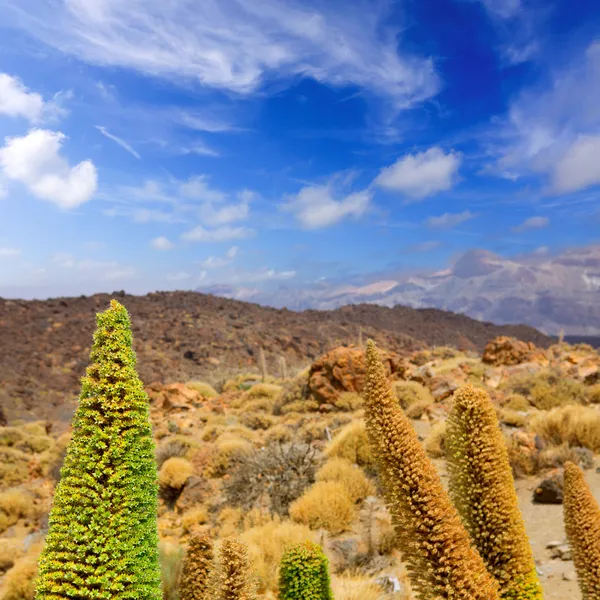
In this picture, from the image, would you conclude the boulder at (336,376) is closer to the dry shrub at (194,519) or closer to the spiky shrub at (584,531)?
the dry shrub at (194,519)

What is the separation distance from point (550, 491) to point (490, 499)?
335 inches

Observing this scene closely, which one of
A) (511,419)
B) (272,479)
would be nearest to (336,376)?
(511,419)

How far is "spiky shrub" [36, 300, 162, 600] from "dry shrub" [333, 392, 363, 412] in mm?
16336

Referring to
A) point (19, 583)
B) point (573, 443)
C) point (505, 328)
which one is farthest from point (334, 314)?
point (19, 583)

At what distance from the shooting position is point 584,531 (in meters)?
2.04

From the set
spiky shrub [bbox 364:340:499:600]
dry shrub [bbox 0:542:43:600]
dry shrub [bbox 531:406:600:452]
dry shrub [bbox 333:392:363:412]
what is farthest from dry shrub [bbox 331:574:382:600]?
dry shrub [bbox 333:392:363:412]

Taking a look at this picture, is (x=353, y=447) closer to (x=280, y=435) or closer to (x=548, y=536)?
(x=280, y=435)

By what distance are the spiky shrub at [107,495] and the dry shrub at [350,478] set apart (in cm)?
853

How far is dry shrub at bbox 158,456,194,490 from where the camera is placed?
12.4 metres

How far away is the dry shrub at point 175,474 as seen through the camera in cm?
1245

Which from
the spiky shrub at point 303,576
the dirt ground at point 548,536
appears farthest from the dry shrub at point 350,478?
the spiky shrub at point 303,576

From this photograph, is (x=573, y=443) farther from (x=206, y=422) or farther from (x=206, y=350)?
(x=206, y=350)

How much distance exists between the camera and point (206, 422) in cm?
1962

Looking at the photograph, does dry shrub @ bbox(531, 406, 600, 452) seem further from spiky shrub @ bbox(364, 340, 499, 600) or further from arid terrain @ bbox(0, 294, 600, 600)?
spiky shrub @ bbox(364, 340, 499, 600)
